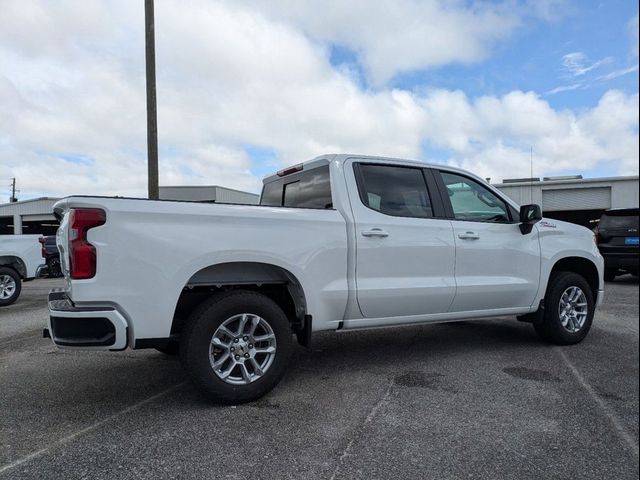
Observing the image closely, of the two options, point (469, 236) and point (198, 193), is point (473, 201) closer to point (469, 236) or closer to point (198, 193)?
point (469, 236)

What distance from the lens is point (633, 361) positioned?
4.03 feet

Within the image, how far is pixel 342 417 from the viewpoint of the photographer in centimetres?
326

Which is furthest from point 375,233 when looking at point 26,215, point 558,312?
point 26,215


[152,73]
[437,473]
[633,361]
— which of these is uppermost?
[152,73]

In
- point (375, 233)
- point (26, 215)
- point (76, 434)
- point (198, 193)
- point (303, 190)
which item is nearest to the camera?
point (76, 434)

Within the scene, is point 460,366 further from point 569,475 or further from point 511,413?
point 569,475

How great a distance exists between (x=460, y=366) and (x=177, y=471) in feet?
9.06

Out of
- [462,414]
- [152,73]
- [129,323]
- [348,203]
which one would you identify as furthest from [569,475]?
[152,73]

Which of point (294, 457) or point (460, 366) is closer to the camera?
point (294, 457)

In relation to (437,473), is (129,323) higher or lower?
higher

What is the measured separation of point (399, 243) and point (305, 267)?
0.91 meters

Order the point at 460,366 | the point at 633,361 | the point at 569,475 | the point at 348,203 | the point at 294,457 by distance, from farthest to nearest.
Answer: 1. the point at 460,366
2. the point at 348,203
3. the point at 294,457
4. the point at 569,475
5. the point at 633,361

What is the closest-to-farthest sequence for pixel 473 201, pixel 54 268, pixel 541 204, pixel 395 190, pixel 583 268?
pixel 395 190 → pixel 473 201 → pixel 583 268 → pixel 54 268 → pixel 541 204

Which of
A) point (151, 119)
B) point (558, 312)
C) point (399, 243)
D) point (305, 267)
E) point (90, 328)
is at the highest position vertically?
point (151, 119)
